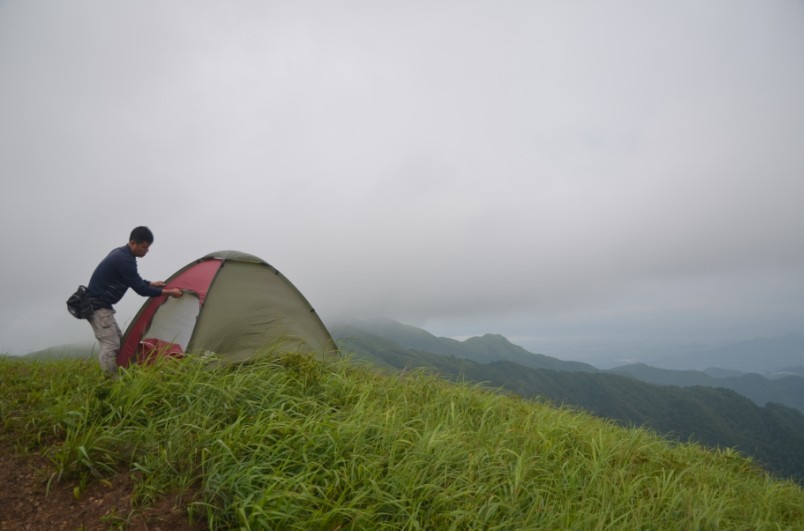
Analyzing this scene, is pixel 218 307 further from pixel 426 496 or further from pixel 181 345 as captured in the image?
pixel 426 496

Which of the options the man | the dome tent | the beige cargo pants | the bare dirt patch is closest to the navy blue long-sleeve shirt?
the man

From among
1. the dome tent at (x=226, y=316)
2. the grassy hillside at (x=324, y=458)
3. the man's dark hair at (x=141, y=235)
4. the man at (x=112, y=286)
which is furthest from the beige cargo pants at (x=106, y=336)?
the man's dark hair at (x=141, y=235)

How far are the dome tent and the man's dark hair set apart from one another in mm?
1182

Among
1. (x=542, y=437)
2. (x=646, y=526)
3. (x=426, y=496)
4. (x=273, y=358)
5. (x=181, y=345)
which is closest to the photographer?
(x=426, y=496)

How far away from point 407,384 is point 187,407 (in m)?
3.53

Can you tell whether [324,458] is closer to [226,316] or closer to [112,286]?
[226,316]

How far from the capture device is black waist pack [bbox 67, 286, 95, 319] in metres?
5.64

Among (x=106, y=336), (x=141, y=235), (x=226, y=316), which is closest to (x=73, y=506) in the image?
(x=106, y=336)

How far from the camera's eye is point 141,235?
6.06 metres

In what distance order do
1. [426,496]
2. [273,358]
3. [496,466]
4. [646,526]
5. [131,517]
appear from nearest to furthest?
[131,517] < [426,496] < [646,526] < [496,466] < [273,358]

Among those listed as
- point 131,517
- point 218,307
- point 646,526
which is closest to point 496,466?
point 646,526

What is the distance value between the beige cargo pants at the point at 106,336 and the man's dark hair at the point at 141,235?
3.94ft

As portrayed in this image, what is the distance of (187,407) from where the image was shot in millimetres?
4473

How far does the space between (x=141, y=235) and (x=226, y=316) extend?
74.0 inches
